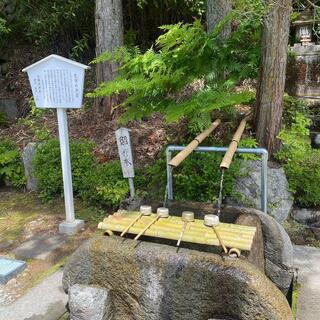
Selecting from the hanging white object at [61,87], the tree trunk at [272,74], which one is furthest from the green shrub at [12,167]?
the tree trunk at [272,74]

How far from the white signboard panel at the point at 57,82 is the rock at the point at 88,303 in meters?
2.65

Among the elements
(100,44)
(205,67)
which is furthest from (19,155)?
(205,67)

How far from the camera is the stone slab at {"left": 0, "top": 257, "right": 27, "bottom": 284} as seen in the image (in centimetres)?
→ 357

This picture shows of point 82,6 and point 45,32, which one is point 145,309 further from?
point 45,32

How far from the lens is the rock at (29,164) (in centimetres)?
610

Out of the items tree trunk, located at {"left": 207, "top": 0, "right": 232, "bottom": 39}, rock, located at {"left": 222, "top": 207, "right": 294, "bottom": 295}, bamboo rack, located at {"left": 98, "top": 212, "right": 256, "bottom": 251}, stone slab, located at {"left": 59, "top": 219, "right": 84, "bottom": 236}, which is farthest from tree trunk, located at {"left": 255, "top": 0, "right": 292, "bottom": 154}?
stone slab, located at {"left": 59, "top": 219, "right": 84, "bottom": 236}

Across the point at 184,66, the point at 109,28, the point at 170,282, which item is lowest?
the point at 170,282

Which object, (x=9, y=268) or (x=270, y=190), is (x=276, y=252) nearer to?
(x=270, y=190)

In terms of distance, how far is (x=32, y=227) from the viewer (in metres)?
4.98

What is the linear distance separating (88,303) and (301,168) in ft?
9.85

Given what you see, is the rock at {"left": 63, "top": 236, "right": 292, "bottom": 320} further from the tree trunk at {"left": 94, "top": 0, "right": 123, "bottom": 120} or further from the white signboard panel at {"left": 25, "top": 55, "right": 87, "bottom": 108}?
the tree trunk at {"left": 94, "top": 0, "right": 123, "bottom": 120}

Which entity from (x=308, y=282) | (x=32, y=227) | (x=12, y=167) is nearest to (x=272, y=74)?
(x=308, y=282)

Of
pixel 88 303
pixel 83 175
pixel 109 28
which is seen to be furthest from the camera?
pixel 109 28

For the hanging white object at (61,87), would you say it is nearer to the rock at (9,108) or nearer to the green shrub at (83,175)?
the green shrub at (83,175)
